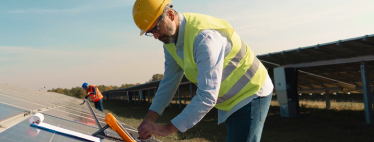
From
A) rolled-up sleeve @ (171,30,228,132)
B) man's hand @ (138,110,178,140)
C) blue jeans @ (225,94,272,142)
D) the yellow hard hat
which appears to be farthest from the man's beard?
blue jeans @ (225,94,272,142)

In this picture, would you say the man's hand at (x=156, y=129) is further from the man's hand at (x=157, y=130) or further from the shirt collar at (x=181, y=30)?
the shirt collar at (x=181, y=30)

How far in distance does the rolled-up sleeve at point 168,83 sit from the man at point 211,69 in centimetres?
25

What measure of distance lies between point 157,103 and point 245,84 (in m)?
0.76

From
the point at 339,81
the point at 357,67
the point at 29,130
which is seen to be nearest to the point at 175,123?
the point at 29,130

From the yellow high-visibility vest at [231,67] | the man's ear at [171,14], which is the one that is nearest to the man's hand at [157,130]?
the yellow high-visibility vest at [231,67]

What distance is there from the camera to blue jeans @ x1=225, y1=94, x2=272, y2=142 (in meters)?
1.80

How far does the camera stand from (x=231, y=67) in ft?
5.99

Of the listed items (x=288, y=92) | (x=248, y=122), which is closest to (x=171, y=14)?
(x=248, y=122)

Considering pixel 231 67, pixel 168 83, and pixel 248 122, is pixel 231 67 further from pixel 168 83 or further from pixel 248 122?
pixel 168 83

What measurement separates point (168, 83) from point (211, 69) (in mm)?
824

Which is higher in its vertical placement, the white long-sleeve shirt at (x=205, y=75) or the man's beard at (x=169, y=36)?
the man's beard at (x=169, y=36)

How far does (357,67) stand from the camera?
11172mm

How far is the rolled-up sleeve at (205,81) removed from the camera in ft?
4.92

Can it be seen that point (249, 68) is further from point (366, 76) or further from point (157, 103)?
point (366, 76)
